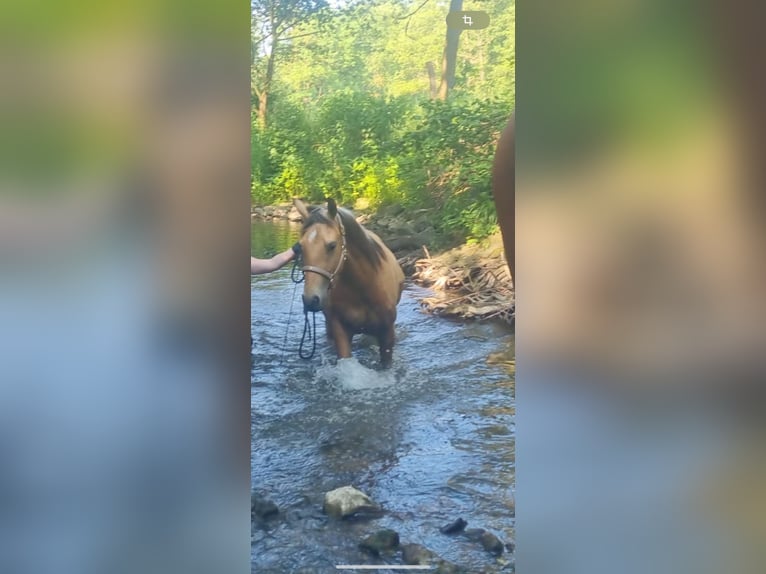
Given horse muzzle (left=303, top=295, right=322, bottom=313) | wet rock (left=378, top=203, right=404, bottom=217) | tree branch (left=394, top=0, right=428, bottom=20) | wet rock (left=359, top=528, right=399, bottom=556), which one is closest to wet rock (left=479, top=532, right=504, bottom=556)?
wet rock (left=359, top=528, right=399, bottom=556)

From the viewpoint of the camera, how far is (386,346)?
223 cm

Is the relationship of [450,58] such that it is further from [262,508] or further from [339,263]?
[262,508]

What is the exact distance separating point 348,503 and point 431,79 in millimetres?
1359

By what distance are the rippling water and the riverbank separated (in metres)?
0.04

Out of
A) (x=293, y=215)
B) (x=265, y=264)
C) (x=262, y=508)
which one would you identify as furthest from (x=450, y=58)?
(x=262, y=508)

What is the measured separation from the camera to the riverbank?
2189mm

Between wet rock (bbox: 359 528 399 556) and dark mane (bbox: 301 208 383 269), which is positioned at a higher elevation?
dark mane (bbox: 301 208 383 269)

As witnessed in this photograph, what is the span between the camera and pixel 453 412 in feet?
7.24

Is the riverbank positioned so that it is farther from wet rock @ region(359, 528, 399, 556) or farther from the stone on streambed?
wet rock @ region(359, 528, 399, 556)

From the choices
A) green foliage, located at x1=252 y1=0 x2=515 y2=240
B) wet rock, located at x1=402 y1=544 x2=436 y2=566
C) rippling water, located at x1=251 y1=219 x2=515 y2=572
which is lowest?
wet rock, located at x1=402 y1=544 x2=436 y2=566

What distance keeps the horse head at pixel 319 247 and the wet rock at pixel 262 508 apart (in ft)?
2.04
